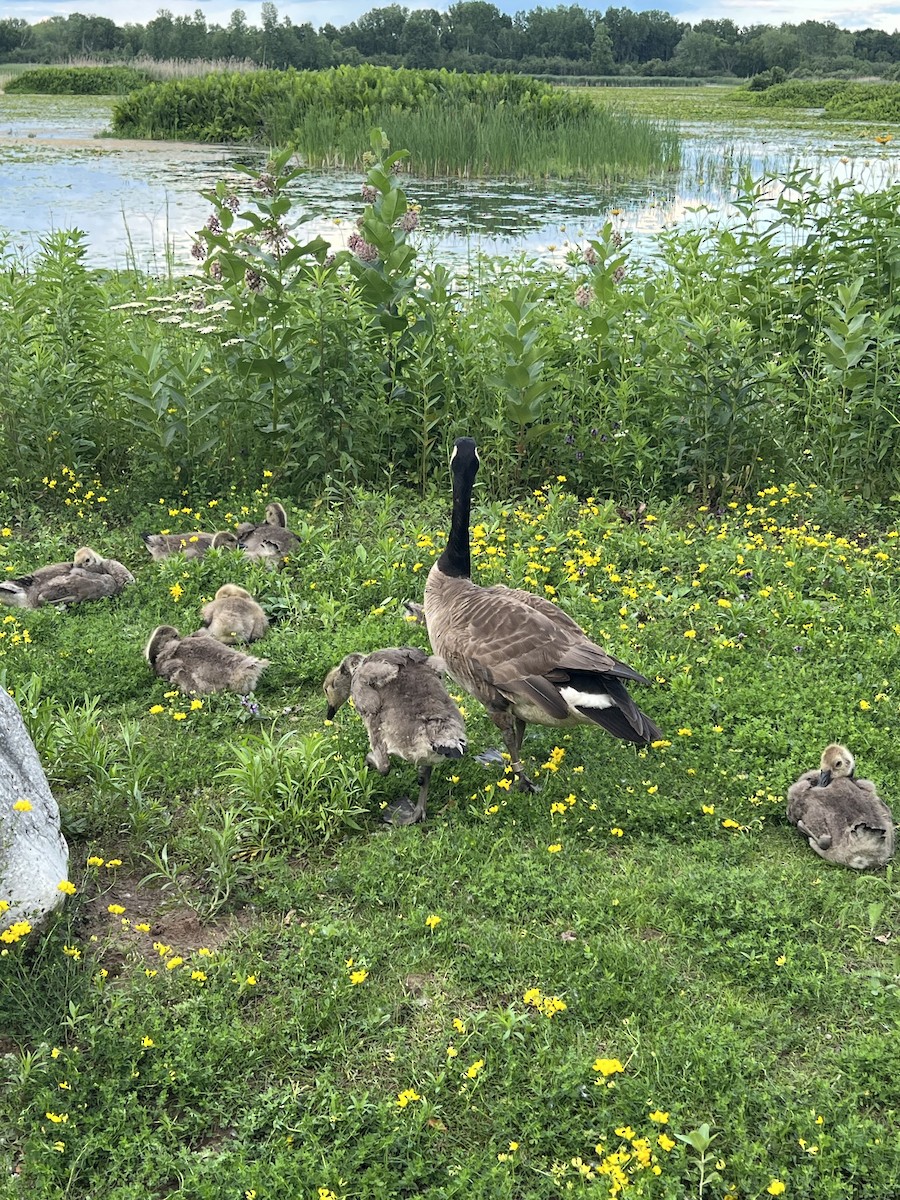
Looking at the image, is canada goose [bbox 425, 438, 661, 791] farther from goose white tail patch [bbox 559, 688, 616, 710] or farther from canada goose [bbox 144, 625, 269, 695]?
canada goose [bbox 144, 625, 269, 695]

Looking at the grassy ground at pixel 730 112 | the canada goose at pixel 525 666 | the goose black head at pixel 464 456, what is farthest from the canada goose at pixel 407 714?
the grassy ground at pixel 730 112

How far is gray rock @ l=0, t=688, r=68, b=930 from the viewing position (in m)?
4.46

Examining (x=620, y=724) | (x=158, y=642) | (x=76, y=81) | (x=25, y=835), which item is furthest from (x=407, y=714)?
(x=76, y=81)

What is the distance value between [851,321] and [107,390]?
271 inches

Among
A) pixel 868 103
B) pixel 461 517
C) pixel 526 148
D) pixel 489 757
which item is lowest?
pixel 489 757

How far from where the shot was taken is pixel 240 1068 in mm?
4086

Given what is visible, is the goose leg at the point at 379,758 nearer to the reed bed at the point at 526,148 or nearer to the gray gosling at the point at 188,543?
the gray gosling at the point at 188,543

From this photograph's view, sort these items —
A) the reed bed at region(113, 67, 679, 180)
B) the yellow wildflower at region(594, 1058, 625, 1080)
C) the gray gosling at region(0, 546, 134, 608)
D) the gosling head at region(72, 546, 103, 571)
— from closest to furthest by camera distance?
the yellow wildflower at region(594, 1058, 625, 1080) → the gray gosling at region(0, 546, 134, 608) → the gosling head at region(72, 546, 103, 571) → the reed bed at region(113, 67, 679, 180)

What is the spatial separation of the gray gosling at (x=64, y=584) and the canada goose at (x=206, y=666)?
1.26 meters

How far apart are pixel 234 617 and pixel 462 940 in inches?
129

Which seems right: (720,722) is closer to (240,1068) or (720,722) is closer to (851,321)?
(240,1068)

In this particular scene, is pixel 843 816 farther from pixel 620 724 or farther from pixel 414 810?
pixel 414 810

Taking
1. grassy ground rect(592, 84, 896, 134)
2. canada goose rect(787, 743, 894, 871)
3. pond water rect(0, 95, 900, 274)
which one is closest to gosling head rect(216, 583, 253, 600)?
canada goose rect(787, 743, 894, 871)

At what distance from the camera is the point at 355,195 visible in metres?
24.7
